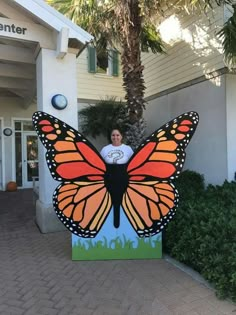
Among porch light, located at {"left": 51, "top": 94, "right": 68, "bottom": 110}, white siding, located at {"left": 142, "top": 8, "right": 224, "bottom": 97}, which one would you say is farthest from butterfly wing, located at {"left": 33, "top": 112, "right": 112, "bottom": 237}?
white siding, located at {"left": 142, "top": 8, "right": 224, "bottom": 97}

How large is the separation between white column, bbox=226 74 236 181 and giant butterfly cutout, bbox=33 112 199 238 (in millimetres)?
3705

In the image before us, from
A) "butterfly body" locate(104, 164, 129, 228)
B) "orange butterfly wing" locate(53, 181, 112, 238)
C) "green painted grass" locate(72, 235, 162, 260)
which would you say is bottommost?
"green painted grass" locate(72, 235, 162, 260)

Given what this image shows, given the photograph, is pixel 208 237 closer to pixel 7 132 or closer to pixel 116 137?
pixel 116 137

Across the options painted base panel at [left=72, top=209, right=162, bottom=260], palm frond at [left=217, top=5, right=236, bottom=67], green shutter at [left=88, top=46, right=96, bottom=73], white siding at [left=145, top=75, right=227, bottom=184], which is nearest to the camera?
painted base panel at [left=72, top=209, right=162, bottom=260]

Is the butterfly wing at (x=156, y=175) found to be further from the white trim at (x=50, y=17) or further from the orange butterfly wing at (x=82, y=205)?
the white trim at (x=50, y=17)

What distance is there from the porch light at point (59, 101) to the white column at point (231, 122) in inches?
145

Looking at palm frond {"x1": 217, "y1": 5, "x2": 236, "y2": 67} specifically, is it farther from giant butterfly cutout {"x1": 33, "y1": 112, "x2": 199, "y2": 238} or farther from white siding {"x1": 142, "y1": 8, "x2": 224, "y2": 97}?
giant butterfly cutout {"x1": 33, "y1": 112, "x2": 199, "y2": 238}

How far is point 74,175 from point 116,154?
926 millimetres

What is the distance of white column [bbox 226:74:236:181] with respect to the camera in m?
8.15

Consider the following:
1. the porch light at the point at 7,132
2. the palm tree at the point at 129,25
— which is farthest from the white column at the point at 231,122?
the porch light at the point at 7,132

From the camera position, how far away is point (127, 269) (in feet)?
15.9

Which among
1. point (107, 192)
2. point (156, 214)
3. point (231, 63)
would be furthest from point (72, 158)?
point (231, 63)

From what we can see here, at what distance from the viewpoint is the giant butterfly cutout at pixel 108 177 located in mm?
4730

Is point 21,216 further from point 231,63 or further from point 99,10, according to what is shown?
point 231,63
